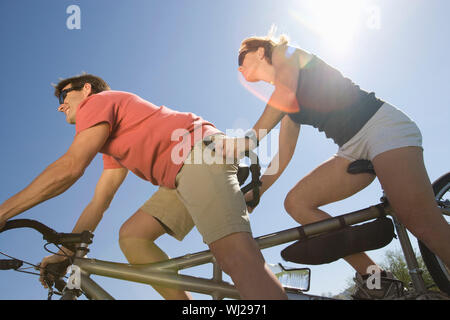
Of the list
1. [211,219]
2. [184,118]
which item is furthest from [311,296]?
[184,118]

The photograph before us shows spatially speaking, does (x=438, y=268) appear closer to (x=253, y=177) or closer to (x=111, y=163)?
(x=253, y=177)

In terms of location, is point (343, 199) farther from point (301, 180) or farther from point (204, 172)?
point (204, 172)

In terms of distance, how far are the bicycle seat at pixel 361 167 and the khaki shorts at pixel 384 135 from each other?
39mm

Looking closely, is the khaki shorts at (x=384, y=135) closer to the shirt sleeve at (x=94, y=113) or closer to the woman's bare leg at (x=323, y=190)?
the woman's bare leg at (x=323, y=190)

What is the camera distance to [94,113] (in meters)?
1.80

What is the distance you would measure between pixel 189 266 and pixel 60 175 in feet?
3.44

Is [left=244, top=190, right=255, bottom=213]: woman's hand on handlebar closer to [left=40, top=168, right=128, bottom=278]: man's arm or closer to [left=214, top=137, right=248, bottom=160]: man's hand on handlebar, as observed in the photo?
[left=214, top=137, right=248, bottom=160]: man's hand on handlebar

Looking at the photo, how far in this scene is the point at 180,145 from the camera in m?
1.83

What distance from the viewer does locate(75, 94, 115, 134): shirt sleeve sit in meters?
1.78

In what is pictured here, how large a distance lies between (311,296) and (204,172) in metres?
1.21

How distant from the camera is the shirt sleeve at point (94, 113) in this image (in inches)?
70.1

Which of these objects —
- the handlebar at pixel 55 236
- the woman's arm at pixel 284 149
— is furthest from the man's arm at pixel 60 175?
the woman's arm at pixel 284 149

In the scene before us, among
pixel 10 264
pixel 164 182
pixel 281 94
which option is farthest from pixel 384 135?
pixel 10 264

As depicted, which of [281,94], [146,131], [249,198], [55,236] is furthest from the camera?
[249,198]
